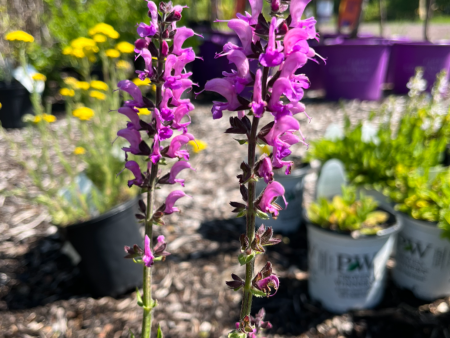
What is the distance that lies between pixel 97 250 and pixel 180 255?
0.71 metres

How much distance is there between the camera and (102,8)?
6.61 m

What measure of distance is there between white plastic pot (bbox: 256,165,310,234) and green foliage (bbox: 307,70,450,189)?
29 centimetres

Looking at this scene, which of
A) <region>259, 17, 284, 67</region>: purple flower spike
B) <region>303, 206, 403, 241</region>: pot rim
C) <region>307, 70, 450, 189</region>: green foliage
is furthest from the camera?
<region>307, 70, 450, 189</region>: green foliage

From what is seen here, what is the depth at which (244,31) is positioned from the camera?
89 centimetres

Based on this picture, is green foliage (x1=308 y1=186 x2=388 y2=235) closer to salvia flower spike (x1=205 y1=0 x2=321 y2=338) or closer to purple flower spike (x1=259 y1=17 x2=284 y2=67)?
salvia flower spike (x1=205 y1=0 x2=321 y2=338)

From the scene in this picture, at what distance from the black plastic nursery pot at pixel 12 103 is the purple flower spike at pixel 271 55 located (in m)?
5.42

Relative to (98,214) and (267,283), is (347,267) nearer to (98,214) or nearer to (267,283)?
(267,283)

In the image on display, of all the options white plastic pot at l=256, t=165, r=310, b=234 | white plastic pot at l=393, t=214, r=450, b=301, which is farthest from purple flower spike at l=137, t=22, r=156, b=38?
white plastic pot at l=256, t=165, r=310, b=234

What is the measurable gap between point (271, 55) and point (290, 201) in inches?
99.3

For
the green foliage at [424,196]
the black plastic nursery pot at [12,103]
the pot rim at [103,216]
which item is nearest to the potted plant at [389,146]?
the green foliage at [424,196]

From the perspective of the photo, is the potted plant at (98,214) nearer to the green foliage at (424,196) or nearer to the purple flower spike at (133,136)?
the purple flower spike at (133,136)

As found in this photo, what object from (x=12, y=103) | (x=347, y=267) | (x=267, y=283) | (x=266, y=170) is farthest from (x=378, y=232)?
(x=12, y=103)

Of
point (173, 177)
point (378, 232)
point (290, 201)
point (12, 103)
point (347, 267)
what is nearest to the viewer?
point (173, 177)

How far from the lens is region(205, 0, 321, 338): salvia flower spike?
84 centimetres
